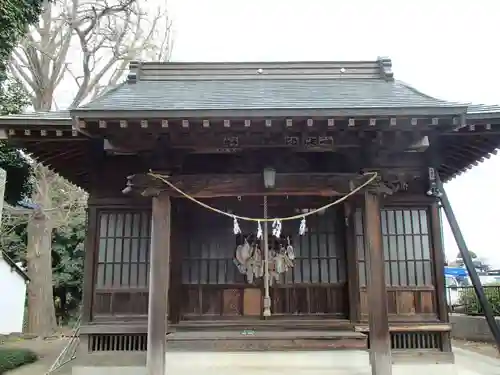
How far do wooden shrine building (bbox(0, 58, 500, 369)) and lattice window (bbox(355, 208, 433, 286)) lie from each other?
2cm

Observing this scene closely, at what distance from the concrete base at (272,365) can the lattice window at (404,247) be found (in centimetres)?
114

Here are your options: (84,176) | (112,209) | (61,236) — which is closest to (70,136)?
(112,209)

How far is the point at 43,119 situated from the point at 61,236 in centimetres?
1508

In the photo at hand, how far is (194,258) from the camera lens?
6863mm

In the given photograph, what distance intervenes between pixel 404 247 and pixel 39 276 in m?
12.7

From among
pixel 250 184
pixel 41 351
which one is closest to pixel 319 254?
pixel 250 184

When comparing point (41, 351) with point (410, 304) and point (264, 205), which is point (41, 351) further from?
point (410, 304)

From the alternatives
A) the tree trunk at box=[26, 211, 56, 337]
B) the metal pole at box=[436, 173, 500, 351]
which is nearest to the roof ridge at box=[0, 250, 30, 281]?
the tree trunk at box=[26, 211, 56, 337]

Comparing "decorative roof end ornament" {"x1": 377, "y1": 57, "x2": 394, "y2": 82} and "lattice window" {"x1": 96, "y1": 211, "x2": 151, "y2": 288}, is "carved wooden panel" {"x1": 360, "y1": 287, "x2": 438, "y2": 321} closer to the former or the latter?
"lattice window" {"x1": 96, "y1": 211, "x2": 151, "y2": 288}

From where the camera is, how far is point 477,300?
37.6 ft

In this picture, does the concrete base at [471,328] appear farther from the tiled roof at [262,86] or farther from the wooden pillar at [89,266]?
A: the wooden pillar at [89,266]

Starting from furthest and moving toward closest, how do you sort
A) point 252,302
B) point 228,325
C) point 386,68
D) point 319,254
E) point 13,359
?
point 13,359 → point 386,68 → point 319,254 → point 252,302 → point 228,325

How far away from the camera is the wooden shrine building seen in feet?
17.7

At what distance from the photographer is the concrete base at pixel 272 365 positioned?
6.20m
